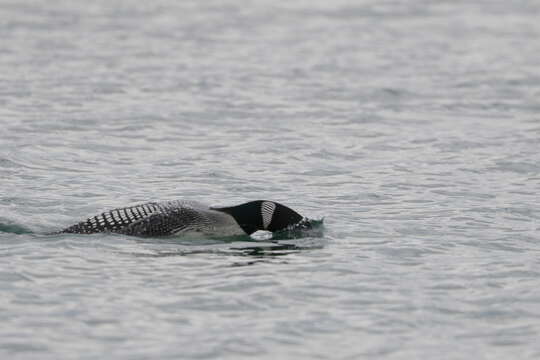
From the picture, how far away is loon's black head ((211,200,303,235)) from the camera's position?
35.8ft

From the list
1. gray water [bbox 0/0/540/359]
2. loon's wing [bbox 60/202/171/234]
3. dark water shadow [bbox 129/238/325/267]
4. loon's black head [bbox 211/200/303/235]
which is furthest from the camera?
loon's black head [bbox 211/200/303/235]

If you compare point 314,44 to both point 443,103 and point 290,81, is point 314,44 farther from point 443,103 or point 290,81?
point 443,103

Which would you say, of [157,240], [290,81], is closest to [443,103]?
[290,81]

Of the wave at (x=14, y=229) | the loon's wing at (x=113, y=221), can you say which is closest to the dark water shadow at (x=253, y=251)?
the loon's wing at (x=113, y=221)

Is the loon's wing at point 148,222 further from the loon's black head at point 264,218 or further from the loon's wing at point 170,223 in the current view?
the loon's black head at point 264,218

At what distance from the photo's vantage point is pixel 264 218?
10.9m

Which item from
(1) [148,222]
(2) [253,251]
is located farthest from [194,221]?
(2) [253,251]

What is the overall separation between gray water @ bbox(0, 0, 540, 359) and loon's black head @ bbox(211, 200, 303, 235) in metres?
0.15

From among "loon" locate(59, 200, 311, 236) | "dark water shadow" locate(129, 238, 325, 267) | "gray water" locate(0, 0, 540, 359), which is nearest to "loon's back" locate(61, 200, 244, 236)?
"loon" locate(59, 200, 311, 236)

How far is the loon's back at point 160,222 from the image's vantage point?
10.8m

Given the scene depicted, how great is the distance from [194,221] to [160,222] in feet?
1.01

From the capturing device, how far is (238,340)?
8.08 meters

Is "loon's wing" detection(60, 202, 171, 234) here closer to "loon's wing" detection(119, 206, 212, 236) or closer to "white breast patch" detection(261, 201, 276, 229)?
"loon's wing" detection(119, 206, 212, 236)

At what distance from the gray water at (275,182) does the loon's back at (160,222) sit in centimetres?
14
